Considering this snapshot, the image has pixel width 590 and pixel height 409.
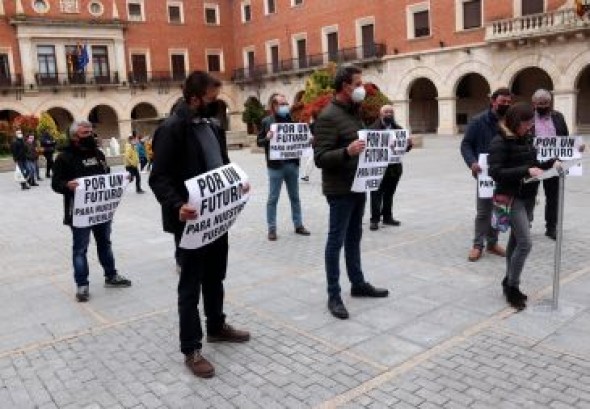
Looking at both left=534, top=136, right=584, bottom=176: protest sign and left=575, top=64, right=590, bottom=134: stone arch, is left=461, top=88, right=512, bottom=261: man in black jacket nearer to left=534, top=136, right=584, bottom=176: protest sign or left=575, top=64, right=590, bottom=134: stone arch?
left=534, top=136, right=584, bottom=176: protest sign

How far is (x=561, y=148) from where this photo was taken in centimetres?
663

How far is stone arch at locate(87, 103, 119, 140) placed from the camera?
40281 mm

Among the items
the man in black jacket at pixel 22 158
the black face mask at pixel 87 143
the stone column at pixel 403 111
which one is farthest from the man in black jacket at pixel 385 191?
the stone column at pixel 403 111

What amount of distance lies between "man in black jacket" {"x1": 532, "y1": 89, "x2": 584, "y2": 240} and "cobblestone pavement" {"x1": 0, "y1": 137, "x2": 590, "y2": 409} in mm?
278

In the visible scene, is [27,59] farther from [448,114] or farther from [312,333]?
[312,333]

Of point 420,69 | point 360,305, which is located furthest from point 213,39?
point 360,305

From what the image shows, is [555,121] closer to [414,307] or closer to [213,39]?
[414,307]

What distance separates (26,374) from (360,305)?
2.56 m

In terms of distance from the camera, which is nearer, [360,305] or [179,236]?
[179,236]


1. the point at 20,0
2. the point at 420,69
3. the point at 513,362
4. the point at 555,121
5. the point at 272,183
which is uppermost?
the point at 20,0

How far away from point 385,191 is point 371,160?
3202 mm

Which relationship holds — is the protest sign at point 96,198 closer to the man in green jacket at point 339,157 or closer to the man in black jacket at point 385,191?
the man in green jacket at point 339,157

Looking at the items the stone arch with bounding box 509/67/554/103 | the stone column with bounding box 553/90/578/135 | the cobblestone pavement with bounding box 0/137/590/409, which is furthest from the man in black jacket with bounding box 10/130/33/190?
the stone arch with bounding box 509/67/554/103

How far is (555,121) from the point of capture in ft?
21.9
